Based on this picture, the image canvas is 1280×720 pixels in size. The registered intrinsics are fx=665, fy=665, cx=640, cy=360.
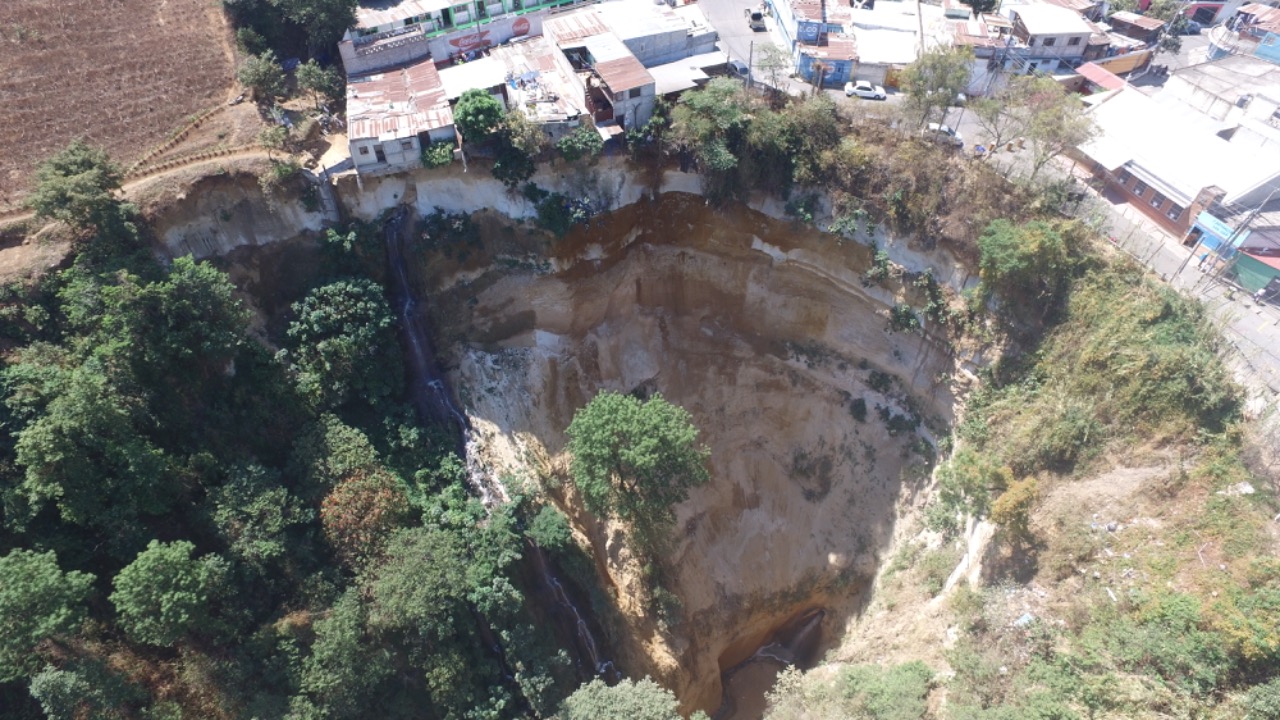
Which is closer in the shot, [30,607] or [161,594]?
[30,607]

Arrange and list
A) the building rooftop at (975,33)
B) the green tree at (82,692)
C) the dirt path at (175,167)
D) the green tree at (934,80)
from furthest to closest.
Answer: the building rooftop at (975,33)
the green tree at (934,80)
the dirt path at (175,167)
the green tree at (82,692)

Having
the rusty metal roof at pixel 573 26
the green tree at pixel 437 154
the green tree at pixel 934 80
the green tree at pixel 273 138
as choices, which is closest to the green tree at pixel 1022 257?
the green tree at pixel 934 80

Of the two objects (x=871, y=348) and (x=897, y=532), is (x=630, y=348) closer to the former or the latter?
(x=871, y=348)

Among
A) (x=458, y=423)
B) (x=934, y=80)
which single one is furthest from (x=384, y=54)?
(x=934, y=80)

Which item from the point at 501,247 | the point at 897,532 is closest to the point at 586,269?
the point at 501,247

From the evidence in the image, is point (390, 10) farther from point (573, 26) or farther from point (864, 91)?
point (864, 91)

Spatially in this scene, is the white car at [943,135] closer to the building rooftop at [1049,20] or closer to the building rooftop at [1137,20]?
the building rooftop at [1049,20]
